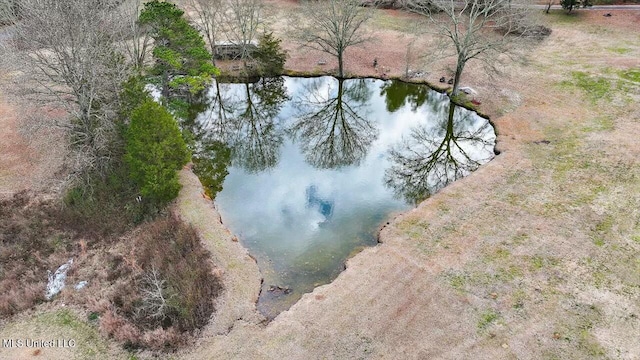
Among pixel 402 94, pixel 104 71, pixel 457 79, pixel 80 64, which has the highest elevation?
pixel 80 64

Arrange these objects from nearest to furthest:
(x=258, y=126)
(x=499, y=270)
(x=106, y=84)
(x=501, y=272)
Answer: (x=501, y=272) → (x=499, y=270) → (x=106, y=84) → (x=258, y=126)

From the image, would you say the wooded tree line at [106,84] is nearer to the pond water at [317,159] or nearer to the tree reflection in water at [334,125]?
the pond water at [317,159]

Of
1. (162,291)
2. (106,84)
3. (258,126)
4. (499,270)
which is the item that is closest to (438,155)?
(499,270)

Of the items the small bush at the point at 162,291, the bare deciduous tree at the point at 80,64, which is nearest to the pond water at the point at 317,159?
the small bush at the point at 162,291

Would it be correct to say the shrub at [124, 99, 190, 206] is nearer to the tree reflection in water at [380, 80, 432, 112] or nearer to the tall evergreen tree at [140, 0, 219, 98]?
the tall evergreen tree at [140, 0, 219, 98]

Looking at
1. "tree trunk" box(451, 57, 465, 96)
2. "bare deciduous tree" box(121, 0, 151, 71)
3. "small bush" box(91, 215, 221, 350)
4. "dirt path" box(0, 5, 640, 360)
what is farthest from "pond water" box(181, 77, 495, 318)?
"bare deciduous tree" box(121, 0, 151, 71)

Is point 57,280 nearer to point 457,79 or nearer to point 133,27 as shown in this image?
point 133,27
